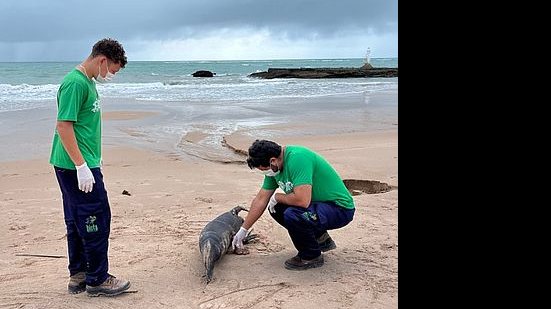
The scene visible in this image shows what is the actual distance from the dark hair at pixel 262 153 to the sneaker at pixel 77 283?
1388 millimetres

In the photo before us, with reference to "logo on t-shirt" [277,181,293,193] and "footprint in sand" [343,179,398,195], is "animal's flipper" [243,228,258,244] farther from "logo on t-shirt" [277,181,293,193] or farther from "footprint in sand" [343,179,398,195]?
"footprint in sand" [343,179,398,195]

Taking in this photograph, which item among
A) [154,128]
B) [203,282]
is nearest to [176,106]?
[154,128]

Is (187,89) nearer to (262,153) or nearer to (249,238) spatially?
(249,238)

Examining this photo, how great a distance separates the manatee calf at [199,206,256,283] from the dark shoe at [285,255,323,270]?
0.54 metres

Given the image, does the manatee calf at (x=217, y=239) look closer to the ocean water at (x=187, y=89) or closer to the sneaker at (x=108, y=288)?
the sneaker at (x=108, y=288)

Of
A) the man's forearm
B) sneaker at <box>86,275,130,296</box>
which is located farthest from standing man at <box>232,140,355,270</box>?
the man's forearm
